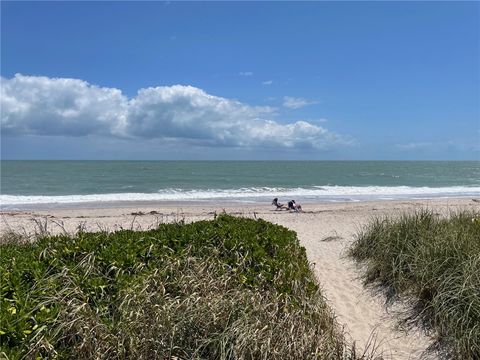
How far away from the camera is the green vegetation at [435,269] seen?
4.12 meters

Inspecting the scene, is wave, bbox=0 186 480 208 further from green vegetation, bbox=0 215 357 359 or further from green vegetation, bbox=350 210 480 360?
green vegetation, bbox=0 215 357 359

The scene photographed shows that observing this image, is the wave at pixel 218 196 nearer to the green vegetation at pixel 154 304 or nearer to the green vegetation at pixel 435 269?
the green vegetation at pixel 435 269

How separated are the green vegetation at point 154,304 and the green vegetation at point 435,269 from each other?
1.39 metres

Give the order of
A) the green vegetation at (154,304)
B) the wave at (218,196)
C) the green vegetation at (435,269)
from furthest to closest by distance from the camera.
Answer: the wave at (218,196)
the green vegetation at (435,269)
the green vegetation at (154,304)

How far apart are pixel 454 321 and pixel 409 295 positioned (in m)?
1.30

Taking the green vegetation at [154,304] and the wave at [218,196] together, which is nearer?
the green vegetation at [154,304]

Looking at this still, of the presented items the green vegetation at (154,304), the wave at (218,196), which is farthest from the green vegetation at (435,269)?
the wave at (218,196)

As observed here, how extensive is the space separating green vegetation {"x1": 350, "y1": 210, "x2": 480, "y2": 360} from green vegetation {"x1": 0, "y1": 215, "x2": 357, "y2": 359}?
4.55ft

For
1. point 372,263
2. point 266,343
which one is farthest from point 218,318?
point 372,263

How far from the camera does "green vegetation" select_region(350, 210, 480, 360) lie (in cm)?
412

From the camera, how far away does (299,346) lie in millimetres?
3281

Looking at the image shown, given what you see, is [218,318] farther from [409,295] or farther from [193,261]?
[409,295]

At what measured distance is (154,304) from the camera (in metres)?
3.48

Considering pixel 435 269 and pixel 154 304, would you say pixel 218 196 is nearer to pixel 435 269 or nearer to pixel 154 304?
pixel 435 269
